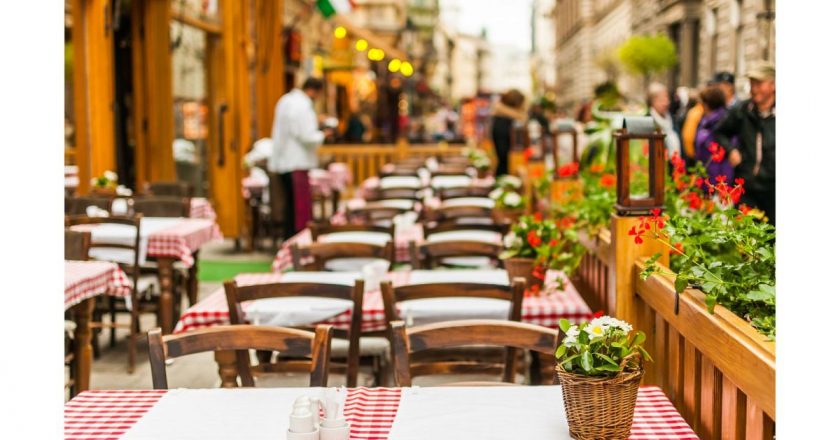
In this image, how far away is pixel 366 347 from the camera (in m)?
4.73

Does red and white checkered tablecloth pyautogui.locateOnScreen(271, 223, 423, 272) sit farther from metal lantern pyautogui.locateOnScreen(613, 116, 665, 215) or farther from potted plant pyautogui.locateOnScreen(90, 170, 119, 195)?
potted plant pyautogui.locateOnScreen(90, 170, 119, 195)

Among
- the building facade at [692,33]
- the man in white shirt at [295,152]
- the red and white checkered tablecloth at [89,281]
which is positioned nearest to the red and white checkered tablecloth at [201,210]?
the man in white shirt at [295,152]

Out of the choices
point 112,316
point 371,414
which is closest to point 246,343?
point 371,414

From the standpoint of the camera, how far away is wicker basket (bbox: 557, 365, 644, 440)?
245 cm

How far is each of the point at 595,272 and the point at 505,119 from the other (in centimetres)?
956

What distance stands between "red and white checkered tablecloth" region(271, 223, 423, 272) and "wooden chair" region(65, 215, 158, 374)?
0.81 meters

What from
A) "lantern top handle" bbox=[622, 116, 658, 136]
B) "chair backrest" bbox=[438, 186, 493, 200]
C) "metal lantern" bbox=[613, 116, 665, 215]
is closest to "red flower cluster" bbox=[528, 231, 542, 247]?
"metal lantern" bbox=[613, 116, 665, 215]

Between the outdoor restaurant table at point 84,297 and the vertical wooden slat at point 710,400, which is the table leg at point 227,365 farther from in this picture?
the vertical wooden slat at point 710,400

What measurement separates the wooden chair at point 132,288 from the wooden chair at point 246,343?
303 cm

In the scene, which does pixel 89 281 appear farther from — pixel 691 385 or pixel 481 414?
pixel 691 385

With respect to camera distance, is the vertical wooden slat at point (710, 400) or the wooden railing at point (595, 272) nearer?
the vertical wooden slat at point (710, 400)

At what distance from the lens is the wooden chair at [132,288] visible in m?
6.26

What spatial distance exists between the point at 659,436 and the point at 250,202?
9.56 metres
